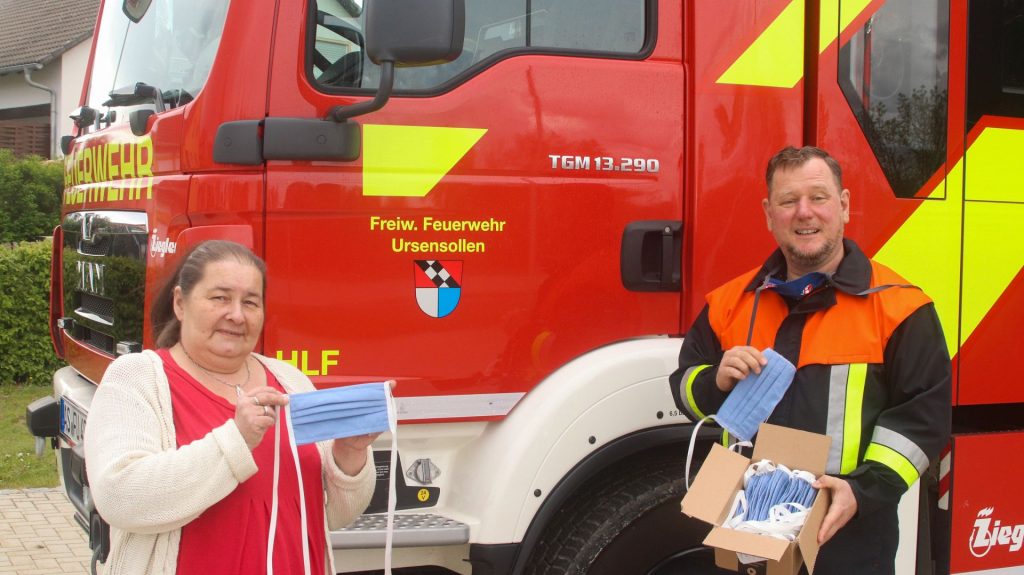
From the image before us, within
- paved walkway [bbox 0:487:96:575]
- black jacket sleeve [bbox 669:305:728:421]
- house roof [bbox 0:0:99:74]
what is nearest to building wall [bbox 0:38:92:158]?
house roof [bbox 0:0:99:74]

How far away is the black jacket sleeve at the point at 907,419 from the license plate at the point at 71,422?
2.47 m

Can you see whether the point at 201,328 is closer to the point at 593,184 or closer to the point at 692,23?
the point at 593,184

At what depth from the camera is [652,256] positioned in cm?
305

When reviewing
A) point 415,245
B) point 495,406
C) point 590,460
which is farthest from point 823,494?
point 415,245

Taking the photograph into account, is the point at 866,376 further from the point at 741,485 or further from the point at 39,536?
the point at 39,536

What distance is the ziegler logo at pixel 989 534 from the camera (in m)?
3.17

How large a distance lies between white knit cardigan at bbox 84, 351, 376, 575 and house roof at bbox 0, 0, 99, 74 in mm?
16458

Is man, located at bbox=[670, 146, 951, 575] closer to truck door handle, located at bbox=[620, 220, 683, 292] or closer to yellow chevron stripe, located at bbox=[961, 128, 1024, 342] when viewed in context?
truck door handle, located at bbox=[620, 220, 683, 292]

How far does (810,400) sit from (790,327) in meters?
0.19

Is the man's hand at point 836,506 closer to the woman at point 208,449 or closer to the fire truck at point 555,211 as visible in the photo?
the fire truck at point 555,211

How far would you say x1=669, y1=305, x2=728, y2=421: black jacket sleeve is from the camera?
2.49m

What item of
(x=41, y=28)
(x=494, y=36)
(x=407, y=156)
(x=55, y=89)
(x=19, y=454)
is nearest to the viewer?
(x=407, y=156)

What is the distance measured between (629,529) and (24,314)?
7411mm

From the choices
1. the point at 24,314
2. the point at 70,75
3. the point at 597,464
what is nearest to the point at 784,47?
the point at 597,464
